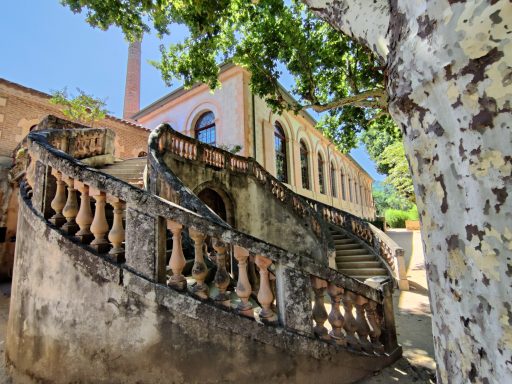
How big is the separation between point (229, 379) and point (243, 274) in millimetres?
861

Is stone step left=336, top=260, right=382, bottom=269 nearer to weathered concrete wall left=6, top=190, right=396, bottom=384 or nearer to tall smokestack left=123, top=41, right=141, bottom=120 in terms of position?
weathered concrete wall left=6, top=190, right=396, bottom=384

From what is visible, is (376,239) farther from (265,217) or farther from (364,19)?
(364,19)

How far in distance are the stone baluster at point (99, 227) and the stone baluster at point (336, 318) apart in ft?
7.56

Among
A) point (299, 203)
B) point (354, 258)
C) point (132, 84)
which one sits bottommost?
point (354, 258)

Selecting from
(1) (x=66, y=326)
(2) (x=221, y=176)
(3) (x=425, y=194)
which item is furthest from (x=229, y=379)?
(2) (x=221, y=176)

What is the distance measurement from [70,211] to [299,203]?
7.49 m

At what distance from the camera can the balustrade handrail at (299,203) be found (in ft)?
25.0

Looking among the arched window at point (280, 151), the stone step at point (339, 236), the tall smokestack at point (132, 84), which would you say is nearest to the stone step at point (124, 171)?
the stone step at point (339, 236)

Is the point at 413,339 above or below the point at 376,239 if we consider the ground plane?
below

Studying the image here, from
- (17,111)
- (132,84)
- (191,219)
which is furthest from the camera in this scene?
(132,84)

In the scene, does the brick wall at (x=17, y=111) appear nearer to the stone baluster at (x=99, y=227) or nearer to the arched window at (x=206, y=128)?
the arched window at (x=206, y=128)

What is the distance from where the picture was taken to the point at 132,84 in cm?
2784

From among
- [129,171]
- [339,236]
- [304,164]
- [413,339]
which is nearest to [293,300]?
[413,339]

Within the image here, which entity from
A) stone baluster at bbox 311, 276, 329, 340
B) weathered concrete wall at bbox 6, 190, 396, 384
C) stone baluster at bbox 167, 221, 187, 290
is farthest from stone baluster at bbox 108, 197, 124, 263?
stone baluster at bbox 311, 276, 329, 340
